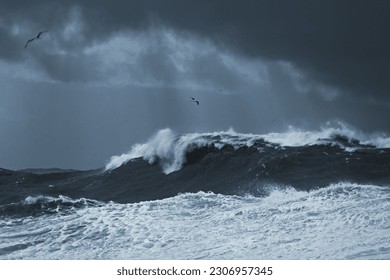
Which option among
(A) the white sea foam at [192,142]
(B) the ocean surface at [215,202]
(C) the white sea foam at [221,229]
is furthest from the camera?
(A) the white sea foam at [192,142]

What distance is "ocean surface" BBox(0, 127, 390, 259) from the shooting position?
9695mm

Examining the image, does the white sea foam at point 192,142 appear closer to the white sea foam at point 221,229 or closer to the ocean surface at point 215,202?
the ocean surface at point 215,202

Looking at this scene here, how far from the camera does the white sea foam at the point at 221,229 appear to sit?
369 inches

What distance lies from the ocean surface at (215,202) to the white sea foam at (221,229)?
0.06ft

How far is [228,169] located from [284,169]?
143 centimetres

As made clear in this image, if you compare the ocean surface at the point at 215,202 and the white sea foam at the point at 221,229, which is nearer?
the white sea foam at the point at 221,229

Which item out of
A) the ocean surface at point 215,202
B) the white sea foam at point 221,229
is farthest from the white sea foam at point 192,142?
the white sea foam at point 221,229

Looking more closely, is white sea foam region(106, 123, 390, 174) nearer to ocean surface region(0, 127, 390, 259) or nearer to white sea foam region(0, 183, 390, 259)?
ocean surface region(0, 127, 390, 259)

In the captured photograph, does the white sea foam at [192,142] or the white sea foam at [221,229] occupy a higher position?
the white sea foam at [192,142]

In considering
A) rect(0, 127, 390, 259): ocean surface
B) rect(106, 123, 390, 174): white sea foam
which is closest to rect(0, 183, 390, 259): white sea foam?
rect(0, 127, 390, 259): ocean surface

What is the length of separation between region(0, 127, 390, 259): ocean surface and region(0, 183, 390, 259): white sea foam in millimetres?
17

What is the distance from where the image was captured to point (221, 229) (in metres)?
10.4
